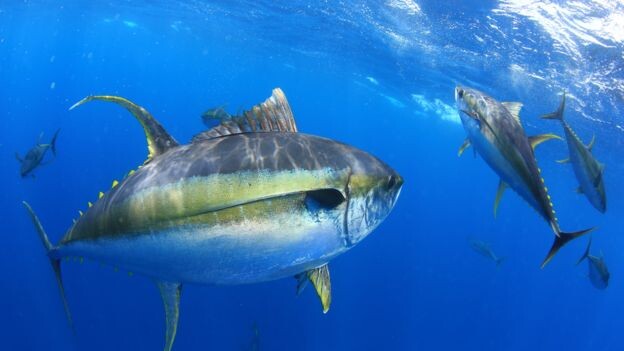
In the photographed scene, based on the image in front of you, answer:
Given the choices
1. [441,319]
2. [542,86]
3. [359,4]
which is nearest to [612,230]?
[441,319]

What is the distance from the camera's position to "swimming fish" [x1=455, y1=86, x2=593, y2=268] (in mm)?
2426

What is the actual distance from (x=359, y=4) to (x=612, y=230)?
48.9 metres

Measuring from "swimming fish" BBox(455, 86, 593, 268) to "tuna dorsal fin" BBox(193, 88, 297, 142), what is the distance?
1463 millimetres

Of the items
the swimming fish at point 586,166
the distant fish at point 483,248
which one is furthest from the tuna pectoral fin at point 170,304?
the distant fish at point 483,248

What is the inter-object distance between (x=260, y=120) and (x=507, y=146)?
1.64 metres

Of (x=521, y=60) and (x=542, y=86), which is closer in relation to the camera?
(x=521, y=60)

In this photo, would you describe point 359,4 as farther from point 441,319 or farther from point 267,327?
point 441,319

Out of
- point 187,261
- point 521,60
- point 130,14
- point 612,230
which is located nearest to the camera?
point 187,261

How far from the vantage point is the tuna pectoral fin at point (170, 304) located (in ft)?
6.89

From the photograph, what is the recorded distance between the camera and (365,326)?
2261 cm

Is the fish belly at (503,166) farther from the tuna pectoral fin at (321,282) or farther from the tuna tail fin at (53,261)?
the tuna tail fin at (53,261)

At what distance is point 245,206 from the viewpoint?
1596 mm

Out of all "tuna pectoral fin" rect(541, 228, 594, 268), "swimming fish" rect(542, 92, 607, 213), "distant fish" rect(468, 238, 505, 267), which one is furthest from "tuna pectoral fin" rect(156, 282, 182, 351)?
"distant fish" rect(468, 238, 505, 267)

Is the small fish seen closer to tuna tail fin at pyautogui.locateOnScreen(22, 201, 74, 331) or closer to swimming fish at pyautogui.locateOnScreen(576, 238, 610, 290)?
tuna tail fin at pyautogui.locateOnScreen(22, 201, 74, 331)
